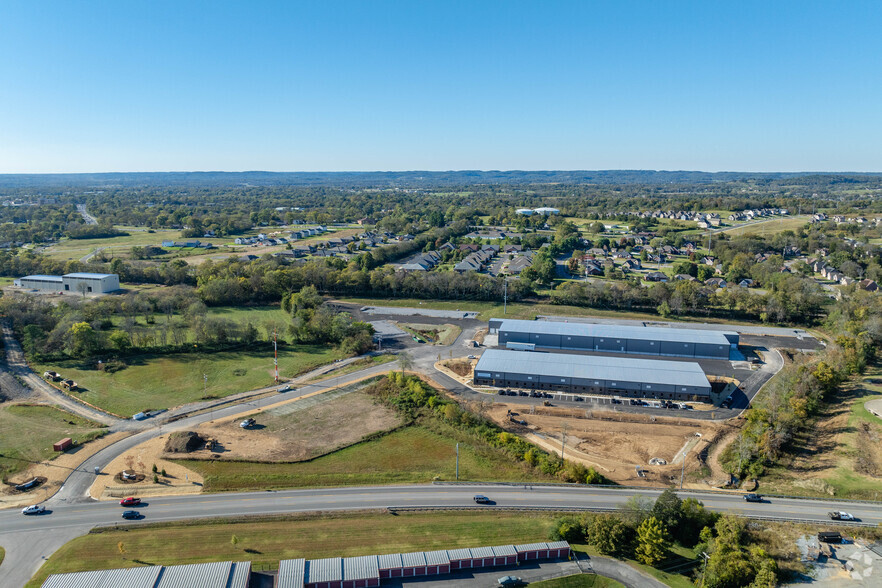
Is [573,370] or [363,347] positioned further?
[363,347]

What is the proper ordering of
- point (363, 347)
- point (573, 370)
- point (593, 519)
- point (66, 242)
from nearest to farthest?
point (593, 519)
point (573, 370)
point (363, 347)
point (66, 242)

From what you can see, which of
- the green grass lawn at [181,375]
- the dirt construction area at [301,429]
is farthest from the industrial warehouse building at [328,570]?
the green grass lawn at [181,375]

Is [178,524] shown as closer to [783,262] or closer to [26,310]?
[26,310]

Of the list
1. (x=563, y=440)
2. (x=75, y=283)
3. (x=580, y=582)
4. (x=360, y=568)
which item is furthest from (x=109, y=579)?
(x=75, y=283)

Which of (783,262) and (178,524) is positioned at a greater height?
(783,262)

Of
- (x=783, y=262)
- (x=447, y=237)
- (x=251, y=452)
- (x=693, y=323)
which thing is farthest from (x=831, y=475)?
(x=447, y=237)

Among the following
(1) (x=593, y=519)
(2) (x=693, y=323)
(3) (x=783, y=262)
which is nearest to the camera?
(1) (x=593, y=519)
